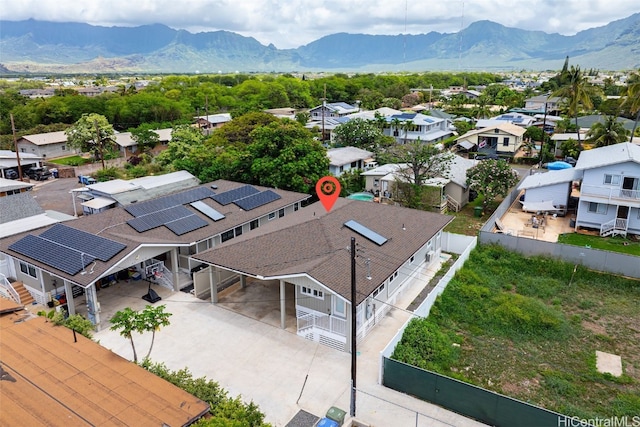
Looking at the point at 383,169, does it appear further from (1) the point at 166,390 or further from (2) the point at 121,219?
(1) the point at 166,390

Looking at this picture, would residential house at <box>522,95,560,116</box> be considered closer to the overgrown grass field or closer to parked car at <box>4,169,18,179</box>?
the overgrown grass field

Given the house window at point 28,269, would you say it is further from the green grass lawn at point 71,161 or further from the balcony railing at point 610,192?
the green grass lawn at point 71,161

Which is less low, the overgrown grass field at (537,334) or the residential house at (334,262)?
the residential house at (334,262)

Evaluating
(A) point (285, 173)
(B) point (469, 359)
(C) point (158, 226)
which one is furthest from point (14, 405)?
(A) point (285, 173)

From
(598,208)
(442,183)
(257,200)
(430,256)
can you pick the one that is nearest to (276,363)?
(430,256)

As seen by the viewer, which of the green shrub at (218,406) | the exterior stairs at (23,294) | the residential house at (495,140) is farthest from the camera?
the residential house at (495,140)

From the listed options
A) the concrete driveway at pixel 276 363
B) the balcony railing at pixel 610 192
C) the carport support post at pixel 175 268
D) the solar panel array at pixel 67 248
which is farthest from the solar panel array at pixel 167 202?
the balcony railing at pixel 610 192

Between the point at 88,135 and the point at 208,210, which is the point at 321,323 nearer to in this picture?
the point at 208,210
